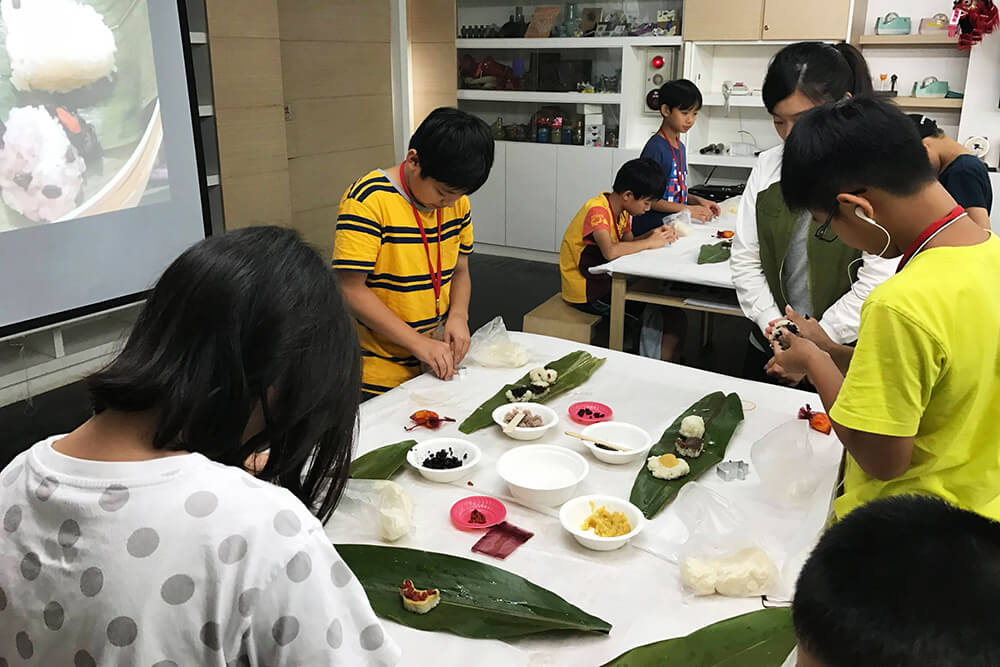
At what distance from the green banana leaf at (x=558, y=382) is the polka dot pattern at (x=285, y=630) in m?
1.02

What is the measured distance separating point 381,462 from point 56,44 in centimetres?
263

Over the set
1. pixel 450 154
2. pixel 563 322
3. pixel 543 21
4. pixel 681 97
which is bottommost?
pixel 563 322

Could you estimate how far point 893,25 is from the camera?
4848mm

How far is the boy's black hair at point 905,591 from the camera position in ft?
1.88

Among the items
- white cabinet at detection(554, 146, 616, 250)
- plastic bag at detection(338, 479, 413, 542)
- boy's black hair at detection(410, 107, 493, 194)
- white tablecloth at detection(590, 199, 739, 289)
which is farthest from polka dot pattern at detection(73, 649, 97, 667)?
white cabinet at detection(554, 146, 616, 250)

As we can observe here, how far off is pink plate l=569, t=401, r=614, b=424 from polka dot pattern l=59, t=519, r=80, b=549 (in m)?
1.22

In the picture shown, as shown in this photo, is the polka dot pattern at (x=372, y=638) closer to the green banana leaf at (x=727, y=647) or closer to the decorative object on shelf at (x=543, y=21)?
the green banana leaf at (x=727, y=647)

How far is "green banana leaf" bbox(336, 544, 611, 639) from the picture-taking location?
3.69 ft

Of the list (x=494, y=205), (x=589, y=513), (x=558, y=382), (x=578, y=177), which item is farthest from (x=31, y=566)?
(x=494, y=205)

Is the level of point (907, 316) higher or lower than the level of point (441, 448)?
higher

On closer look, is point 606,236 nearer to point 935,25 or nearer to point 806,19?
point 806,19

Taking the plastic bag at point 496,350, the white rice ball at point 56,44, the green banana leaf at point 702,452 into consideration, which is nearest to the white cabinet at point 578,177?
the white rice ball at point 56,44

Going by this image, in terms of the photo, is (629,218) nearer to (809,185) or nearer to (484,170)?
(484,170)

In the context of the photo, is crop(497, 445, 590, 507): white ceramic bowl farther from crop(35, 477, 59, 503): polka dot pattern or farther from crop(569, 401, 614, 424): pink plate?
crop(35, 477, 59, 503): polka dot pattern
